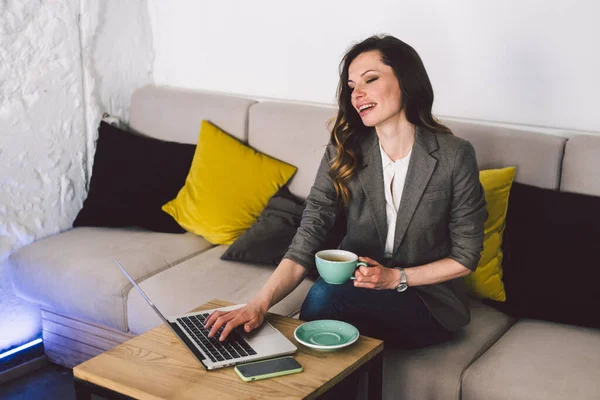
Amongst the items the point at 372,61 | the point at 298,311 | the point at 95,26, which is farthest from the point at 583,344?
the point at 95,26

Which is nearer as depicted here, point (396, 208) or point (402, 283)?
point (402, 283)

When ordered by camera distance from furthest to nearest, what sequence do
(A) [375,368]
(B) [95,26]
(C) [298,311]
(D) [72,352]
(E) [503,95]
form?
(B) [95,26] → (D) [72,352] → (E) [503,95] → (C) [298,311] → (A) [375,368]

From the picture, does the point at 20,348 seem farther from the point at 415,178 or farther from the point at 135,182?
the point at 415,178

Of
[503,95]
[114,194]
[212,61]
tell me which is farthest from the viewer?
[212,61]

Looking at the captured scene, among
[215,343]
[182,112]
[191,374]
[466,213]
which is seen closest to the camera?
[191,374]

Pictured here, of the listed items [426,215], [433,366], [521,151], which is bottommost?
[433,366]

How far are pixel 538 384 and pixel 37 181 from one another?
6.70 ft

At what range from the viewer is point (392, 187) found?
76.0 inches

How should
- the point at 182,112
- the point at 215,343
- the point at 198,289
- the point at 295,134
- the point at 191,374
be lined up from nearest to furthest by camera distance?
the point at 191,374, the point at 215,343, the point at 198,289, the point at 295,134, the point at 182,112

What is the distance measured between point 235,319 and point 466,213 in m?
0.66

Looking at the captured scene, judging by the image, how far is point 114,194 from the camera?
2812 millimetres

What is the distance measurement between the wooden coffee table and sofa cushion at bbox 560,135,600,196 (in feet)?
3.01

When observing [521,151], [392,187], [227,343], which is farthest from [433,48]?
[227,343]

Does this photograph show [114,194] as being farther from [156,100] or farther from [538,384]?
[538,384]
